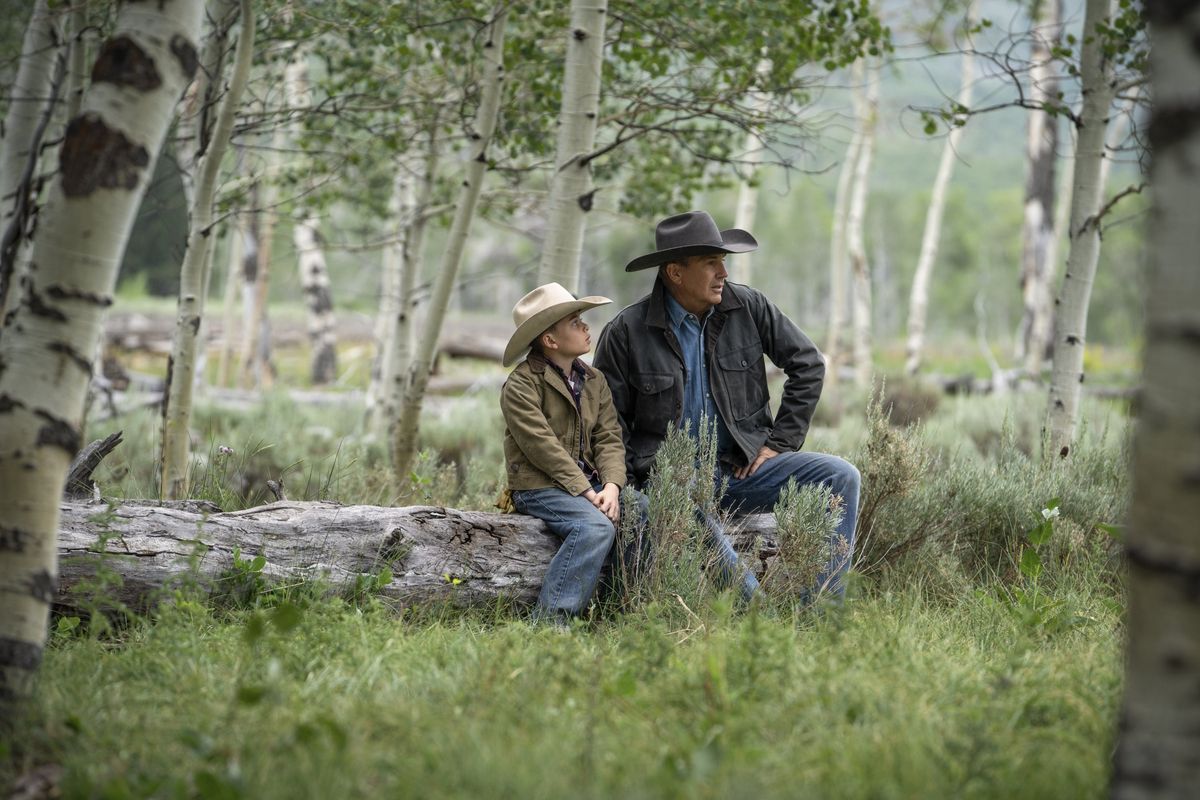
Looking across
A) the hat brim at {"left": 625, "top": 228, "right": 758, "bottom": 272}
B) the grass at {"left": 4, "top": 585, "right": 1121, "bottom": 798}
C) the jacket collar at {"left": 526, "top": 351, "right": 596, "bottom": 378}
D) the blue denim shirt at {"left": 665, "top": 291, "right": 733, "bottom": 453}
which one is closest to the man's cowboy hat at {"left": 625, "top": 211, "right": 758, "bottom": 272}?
the hat brim at {"left": 625, "top": 228, "right": 758, "bottom": 272}

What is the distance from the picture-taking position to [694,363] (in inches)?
200

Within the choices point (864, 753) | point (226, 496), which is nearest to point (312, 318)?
point (226, 496)

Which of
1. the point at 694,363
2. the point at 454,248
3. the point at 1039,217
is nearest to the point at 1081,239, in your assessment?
the point at 694,363

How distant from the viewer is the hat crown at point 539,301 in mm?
4656

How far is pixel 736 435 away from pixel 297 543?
7.18 feet

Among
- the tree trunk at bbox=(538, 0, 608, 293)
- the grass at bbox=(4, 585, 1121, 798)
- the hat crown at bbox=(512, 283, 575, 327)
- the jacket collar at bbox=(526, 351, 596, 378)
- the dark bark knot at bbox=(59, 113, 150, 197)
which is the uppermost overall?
the tree trunk at bbox=(538, 0, 608, 293)

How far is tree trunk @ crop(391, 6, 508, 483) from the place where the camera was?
692 cm

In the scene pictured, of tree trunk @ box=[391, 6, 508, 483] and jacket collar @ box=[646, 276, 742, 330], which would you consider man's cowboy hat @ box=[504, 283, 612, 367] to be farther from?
tree trunk @ box=[391, 6, 508, 483]

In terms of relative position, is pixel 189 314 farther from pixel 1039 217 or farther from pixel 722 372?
pixel 1039 217

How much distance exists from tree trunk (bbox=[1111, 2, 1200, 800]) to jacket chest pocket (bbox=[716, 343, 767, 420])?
9.71 ft

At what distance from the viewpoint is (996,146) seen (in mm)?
182500

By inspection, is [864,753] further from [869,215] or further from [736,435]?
[869,215]

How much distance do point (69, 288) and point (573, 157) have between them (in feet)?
11.7

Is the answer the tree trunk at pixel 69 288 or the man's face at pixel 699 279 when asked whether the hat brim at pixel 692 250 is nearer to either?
the man's face at pixel 699 279
